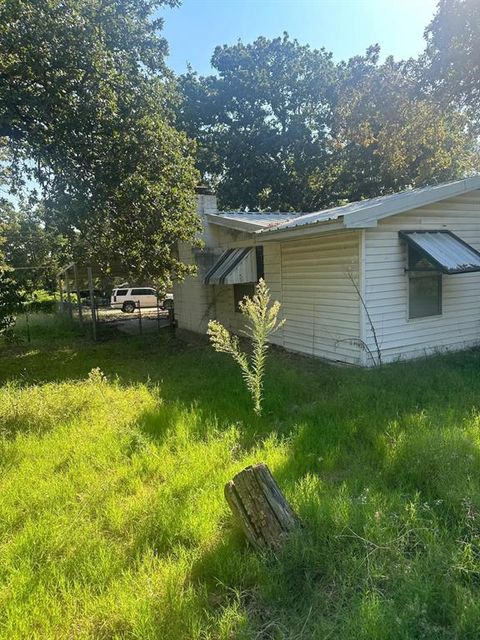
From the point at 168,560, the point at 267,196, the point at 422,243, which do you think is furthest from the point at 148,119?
the point at 267,196

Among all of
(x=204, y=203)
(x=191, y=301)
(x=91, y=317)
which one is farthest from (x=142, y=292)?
(x=204, y=203)

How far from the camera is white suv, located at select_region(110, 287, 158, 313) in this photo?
25.3 meters

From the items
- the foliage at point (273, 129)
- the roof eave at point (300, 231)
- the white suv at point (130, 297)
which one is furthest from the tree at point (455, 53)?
the white suv at point (130, 297)

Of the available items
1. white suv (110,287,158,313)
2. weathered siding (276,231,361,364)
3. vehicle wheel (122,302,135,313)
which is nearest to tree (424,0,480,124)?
weathered siding (276,231,361,364)

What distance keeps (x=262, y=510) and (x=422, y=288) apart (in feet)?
21.1

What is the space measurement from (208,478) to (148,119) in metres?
7.10

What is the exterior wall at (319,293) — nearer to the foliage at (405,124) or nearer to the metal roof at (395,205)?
the metal roof at (395,205)

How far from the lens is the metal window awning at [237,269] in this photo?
382 inches

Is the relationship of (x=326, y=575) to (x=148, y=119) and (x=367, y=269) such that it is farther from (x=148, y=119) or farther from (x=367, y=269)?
(x=148, y=119)

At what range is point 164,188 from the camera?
867 centimetres

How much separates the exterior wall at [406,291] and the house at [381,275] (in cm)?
2

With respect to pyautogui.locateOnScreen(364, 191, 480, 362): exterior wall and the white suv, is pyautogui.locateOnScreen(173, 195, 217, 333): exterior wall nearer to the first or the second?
pyautogui.locateOnScreen(364, 191, 480, 362): exterior wall

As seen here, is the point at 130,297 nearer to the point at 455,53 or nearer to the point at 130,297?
the point at 130,297

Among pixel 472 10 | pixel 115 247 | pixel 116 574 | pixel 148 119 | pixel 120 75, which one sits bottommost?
pixel 116 574
